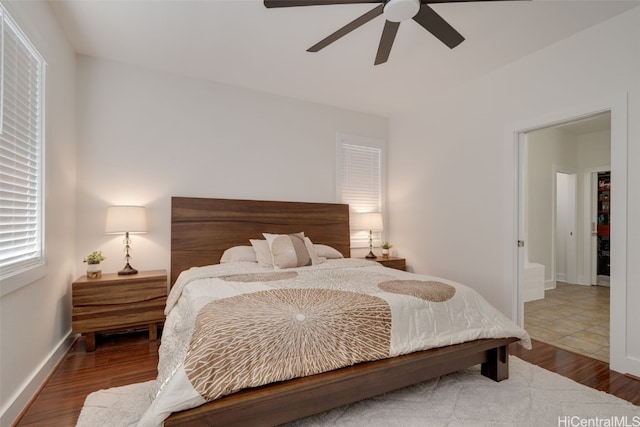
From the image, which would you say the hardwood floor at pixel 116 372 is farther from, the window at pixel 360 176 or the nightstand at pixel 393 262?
the window at pixel 360 176

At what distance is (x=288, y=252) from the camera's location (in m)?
3.13

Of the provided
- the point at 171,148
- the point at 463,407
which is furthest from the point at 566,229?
the point at 171,148

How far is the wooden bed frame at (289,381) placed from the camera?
147cm

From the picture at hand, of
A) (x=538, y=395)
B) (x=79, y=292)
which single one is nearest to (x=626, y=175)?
(x=538, y=395)

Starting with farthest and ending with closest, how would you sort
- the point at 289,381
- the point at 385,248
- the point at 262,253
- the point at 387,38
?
the point at 385,248 → the point at 262,253 → the point at 387,38 → the point at 289,381

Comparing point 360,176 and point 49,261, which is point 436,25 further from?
point 49,261

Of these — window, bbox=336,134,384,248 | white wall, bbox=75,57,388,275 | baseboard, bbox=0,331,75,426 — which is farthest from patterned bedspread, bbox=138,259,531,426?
window, bbox=336,134,384,248

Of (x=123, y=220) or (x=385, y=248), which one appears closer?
(x=123, y=220)

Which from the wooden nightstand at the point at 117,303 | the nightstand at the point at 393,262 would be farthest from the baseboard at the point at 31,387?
the nightstand at the point at 393,262

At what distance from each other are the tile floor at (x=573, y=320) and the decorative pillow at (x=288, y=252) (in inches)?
96.0

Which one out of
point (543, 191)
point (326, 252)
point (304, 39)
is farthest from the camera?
point (543, 191)

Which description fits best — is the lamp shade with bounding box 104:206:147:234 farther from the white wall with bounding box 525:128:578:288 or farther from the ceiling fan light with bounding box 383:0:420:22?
the white wall with bounding box 525:128:578:288

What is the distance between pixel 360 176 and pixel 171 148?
2484 millimetres

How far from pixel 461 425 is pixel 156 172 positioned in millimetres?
3404
